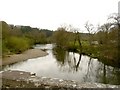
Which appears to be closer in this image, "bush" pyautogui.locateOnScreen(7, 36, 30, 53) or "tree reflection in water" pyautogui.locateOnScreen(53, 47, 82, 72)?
"tree reflection in water" pyautogui.locateOnScreen(53, 47, 82, 72)

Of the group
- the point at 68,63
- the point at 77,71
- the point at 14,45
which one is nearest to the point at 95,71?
the point at 77,71

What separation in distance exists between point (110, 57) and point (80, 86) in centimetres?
2030

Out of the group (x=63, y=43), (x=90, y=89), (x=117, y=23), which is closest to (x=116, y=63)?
(x=117, y=23)

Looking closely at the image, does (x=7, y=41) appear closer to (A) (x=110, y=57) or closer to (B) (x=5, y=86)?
(A) (x=110, y=57)

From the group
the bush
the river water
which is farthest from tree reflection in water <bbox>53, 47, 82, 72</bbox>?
the bush

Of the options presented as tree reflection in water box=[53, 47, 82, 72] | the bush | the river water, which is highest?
the bush

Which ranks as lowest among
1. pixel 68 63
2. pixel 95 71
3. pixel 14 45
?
pixel 68 63

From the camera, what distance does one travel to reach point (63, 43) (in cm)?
5409

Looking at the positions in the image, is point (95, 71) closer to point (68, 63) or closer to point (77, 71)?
point (77, 71)

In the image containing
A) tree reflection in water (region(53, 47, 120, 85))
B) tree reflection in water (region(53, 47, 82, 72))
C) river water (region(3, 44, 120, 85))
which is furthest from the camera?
tree reflection in water (region(53, 47, 82, 72))

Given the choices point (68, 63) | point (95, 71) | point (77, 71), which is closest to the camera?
point (95, 71)

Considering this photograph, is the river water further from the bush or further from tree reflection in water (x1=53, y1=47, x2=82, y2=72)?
the bush

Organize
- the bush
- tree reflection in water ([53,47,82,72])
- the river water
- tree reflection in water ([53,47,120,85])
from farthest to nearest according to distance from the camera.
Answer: the bush
tree reflection in water ([53,47,82,72])
the river water
tree reflection in water ([53,47,120,85])

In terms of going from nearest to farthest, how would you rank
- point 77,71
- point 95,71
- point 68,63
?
point 95,71
point 77,71
point 68,63
